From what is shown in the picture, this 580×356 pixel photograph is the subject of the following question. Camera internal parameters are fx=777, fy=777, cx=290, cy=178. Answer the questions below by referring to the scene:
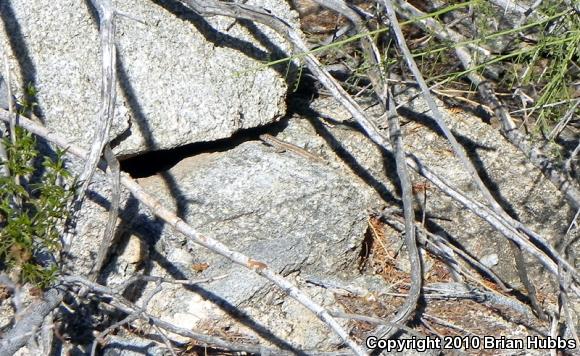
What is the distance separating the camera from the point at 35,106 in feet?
9.87

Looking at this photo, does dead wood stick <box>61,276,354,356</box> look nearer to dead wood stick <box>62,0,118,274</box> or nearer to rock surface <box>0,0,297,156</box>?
dead wood stick <box>62,0,118,274</box>

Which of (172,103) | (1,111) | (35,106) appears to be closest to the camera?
(1,111)

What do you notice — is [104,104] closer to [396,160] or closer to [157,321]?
[157,321]

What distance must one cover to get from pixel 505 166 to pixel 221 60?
1.42 m

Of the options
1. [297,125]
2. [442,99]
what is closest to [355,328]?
[297,125]

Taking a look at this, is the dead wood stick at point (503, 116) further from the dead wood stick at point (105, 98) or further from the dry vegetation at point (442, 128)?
the dead wood stick at point (105, 98)

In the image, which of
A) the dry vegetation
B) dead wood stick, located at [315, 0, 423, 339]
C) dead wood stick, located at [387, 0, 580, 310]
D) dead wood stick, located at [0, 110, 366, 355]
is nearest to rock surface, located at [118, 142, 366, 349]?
the dry vegetation

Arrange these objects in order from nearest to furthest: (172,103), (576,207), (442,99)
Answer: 1. (172,103)
2. (576,207)
3. (442,99)

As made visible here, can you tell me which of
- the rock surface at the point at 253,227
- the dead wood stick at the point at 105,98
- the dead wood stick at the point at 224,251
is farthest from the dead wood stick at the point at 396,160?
the dead wood stick at the point at 105,98

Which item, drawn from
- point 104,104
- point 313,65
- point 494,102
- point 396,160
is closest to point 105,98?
point 104,104

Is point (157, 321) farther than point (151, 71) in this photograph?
No

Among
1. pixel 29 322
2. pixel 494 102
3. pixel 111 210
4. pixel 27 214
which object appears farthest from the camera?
pixel 494 102

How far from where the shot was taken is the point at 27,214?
2.77 metres

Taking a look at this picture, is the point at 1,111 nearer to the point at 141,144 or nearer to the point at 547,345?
the point at 141,144
